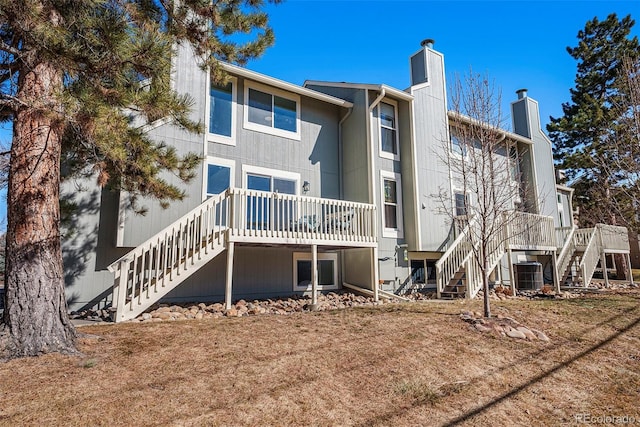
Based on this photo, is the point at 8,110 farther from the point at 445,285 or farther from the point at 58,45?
the point at 445,285

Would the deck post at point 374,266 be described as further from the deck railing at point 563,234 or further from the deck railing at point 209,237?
the deck railing at point 563,234

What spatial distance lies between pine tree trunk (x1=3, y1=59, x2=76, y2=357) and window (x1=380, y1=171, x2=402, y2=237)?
857cm

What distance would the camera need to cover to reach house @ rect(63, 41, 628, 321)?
26.3ft

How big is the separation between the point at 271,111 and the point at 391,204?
4.63 metres

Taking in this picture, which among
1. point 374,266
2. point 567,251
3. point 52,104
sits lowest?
point 374,266

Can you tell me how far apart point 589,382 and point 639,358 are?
1833 mm

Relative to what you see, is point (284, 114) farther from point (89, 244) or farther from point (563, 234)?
point (563, 234)

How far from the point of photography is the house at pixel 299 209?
802 centimetres

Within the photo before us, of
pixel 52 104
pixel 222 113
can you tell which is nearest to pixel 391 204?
pixel 222 113

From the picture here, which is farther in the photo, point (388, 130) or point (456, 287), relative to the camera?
point (388, 130)

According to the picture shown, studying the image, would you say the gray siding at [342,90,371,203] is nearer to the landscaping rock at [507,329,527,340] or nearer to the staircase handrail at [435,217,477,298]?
the staircase handrail at [435,217,477,298]

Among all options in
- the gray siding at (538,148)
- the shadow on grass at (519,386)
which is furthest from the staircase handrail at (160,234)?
the gray siding at (538,148)

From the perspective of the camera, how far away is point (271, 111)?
11.0 m

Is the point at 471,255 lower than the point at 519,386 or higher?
higher
